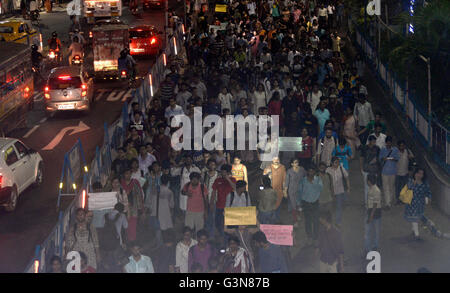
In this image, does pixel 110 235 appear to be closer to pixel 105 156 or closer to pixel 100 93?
pixel 105 156

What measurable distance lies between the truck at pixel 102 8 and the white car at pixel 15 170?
2838 centimetres

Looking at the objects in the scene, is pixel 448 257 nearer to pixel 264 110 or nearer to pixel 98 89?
pixel 264 110

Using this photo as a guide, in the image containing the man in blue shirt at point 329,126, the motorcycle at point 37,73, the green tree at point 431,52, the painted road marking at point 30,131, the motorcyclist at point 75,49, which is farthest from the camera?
the motorcyclist at point 75,49

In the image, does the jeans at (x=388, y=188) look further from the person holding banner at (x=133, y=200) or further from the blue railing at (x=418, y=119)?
the person holding banner at (x=133, y=200)

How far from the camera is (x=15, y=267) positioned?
16.6 metres

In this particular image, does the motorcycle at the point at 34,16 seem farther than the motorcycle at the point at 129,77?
Yes

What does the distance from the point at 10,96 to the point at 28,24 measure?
1552 cm

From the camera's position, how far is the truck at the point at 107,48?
34688mm

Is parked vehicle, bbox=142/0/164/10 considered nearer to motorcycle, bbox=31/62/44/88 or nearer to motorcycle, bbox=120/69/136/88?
motorcycle, bbox=31/62/44/88

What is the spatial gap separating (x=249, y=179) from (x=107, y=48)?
15497 millimetres

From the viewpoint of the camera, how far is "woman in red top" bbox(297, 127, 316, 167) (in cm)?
1939

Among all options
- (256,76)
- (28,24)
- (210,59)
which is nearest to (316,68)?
(256,76)

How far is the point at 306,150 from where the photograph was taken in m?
19.5

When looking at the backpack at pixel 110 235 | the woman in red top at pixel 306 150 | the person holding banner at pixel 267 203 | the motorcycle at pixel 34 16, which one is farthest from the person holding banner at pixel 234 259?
the motorcycle at pixel 34 16
